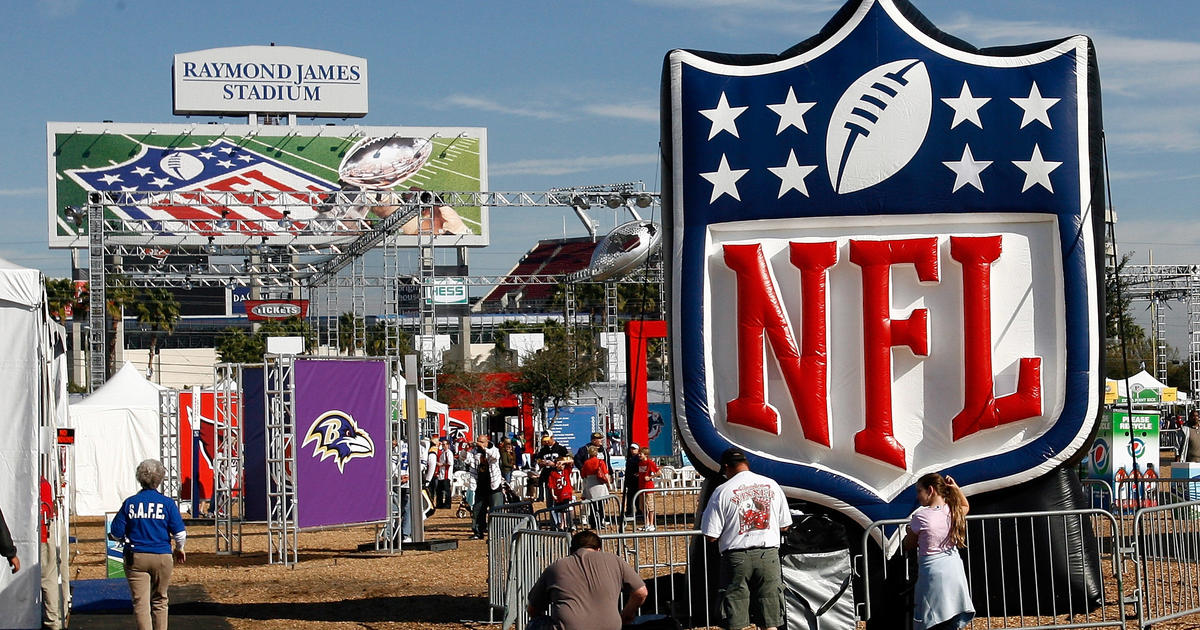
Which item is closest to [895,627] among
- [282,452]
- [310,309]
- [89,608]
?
[89,608]

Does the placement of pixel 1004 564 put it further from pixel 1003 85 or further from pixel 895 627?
pixel 1003 85

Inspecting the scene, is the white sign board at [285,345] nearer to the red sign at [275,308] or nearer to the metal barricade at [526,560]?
the metal barricade at [526,560]

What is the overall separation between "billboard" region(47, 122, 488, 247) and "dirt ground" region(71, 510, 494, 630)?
37.7 metres

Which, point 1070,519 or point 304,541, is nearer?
point 1070,519

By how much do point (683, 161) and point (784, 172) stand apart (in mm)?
827

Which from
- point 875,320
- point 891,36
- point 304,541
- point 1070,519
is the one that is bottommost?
point 304,541

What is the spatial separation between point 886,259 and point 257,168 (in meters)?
53.6

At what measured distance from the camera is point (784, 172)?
11156mm

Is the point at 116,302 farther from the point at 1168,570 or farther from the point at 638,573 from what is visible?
the point at 1168,570

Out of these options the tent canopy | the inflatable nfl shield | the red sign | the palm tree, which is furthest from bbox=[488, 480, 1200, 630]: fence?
the palm tree

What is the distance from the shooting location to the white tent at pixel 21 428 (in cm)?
947

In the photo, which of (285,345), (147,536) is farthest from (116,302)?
(147,536)

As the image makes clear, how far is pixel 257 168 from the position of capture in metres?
61.3

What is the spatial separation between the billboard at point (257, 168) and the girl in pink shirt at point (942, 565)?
48.4 metres
